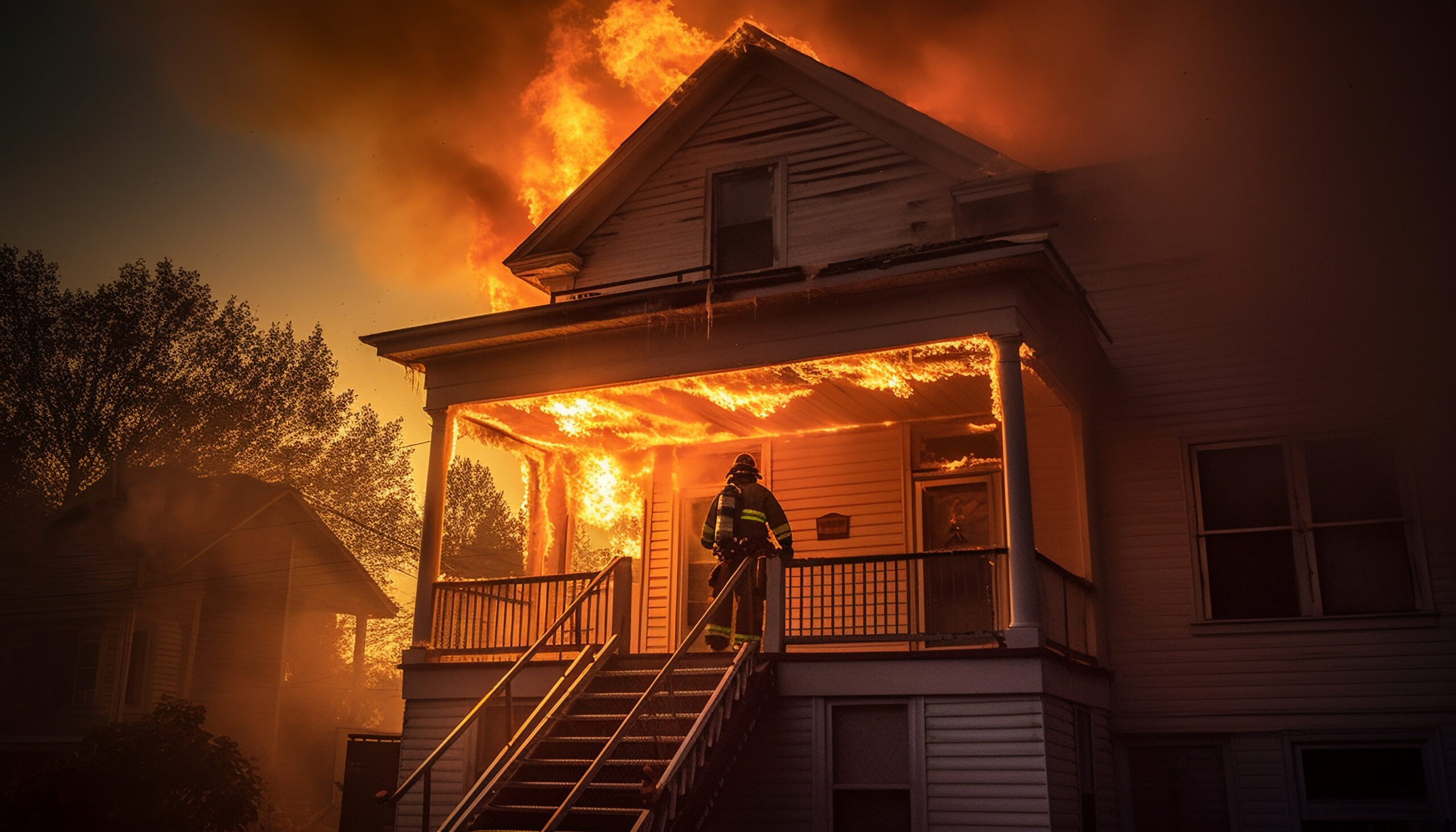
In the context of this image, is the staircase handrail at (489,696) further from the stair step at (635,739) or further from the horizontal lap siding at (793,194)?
the horizontal lap siding at (793,194)

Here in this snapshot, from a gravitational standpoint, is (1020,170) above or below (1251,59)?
below


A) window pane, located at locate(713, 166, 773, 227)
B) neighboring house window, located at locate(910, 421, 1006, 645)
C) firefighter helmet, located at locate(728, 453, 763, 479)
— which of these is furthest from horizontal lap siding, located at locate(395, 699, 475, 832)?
window pane, located at locate(713, 166, 773, 227)

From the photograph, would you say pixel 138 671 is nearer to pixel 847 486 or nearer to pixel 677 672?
pixel 847 486

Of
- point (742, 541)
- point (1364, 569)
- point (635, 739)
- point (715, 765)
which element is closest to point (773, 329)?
point (742, 541)

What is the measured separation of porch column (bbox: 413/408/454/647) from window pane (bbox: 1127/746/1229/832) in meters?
7.27

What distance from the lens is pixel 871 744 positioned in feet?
32.7

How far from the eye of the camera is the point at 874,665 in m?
9.95

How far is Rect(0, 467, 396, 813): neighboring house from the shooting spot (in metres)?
22.7


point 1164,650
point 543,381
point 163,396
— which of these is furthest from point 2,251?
point 1164,650

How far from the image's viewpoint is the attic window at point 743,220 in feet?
46.6

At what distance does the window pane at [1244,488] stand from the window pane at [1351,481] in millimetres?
289

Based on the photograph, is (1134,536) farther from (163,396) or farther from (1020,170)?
(163,396)

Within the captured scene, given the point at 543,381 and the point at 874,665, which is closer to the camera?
the point at 874,665

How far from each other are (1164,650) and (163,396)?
1247 inches
